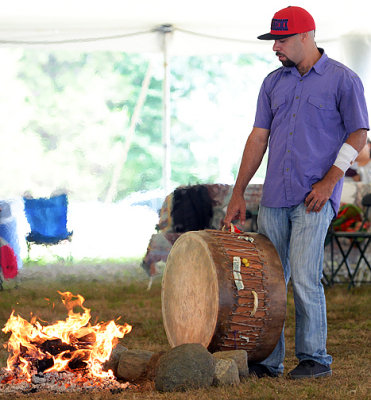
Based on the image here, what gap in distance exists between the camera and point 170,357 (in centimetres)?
Answer: 317

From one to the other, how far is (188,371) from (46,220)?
14.0 feet

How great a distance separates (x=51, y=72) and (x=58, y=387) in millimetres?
5324

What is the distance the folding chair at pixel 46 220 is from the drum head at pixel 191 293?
11.3 feet

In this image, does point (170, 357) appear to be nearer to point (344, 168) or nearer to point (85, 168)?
point (344, 168)

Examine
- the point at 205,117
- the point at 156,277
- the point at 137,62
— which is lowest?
the point at 156,277

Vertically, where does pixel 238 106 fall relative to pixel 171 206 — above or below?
above

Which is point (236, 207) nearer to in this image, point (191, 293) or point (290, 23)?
point (191, 293)

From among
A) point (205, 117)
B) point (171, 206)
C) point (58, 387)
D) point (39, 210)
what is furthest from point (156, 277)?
point (58, 387)

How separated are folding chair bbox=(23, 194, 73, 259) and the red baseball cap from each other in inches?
166

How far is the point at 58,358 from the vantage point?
11.4 feet

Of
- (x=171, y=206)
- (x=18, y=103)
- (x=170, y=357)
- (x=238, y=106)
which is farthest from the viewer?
(x=238, y=106)

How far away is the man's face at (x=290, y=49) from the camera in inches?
132

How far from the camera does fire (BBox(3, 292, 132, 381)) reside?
11.3 ft

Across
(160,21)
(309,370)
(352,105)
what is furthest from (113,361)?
(160,21)
